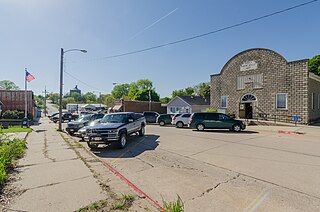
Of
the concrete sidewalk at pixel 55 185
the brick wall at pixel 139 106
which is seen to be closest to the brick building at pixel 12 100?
the brick wall at pixel 139 106

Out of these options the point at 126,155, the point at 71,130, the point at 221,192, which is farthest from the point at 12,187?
the point at 71,130

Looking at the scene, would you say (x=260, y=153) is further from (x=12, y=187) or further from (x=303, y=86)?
(x=303, y=86)

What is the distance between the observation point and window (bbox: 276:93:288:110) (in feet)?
65.4

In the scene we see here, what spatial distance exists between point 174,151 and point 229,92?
19762 mm

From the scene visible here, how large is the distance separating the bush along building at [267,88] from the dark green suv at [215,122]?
27.4 ft

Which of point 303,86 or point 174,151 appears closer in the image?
point 174,151

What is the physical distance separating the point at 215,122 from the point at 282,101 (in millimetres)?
10409

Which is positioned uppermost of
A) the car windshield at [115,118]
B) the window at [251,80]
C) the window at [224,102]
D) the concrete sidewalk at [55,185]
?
the window at [251,80]

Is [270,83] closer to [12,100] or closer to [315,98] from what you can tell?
[315,98]

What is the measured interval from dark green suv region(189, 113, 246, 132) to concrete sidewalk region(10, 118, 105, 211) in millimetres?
11603

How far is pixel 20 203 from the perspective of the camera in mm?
3732

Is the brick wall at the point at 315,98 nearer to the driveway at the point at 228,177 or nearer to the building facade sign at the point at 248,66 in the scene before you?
the building facade sign at the point at 248,66

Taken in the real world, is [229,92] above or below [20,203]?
above

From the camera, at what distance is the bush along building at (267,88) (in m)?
18.8
